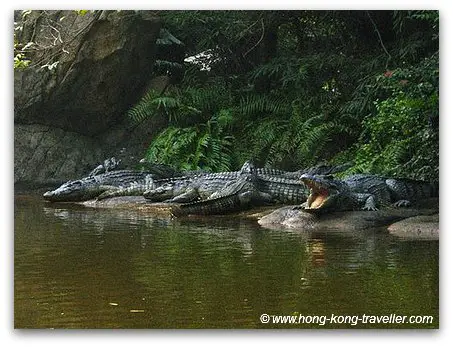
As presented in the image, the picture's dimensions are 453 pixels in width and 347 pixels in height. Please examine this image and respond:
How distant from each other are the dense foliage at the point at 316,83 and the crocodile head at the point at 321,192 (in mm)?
531

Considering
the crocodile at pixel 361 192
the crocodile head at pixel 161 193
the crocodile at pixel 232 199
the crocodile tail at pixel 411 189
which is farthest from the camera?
the crocodile head at pixel 161 193

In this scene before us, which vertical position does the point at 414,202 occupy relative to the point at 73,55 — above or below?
below

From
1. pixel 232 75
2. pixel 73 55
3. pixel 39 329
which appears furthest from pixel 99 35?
pixel 39 329

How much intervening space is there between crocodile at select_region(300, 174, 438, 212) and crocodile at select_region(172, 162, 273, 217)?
98 cm

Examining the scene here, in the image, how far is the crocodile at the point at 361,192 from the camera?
592 centimetres

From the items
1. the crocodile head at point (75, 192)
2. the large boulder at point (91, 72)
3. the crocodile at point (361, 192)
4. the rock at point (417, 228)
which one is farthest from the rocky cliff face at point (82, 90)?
the rock at point (417, 228)

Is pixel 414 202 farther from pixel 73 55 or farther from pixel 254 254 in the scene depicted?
pixel 73 55

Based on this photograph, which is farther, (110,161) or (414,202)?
(110,161)

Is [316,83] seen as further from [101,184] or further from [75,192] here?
[75,192]

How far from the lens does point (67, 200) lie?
8422 mm

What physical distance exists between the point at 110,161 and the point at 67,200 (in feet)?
2.09

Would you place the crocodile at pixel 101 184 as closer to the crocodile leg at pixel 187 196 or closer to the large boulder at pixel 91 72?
the large boulder at pixel 91 72

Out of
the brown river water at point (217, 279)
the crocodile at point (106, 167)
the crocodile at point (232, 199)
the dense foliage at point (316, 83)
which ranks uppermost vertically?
the dense foliage at point (316, 83)
